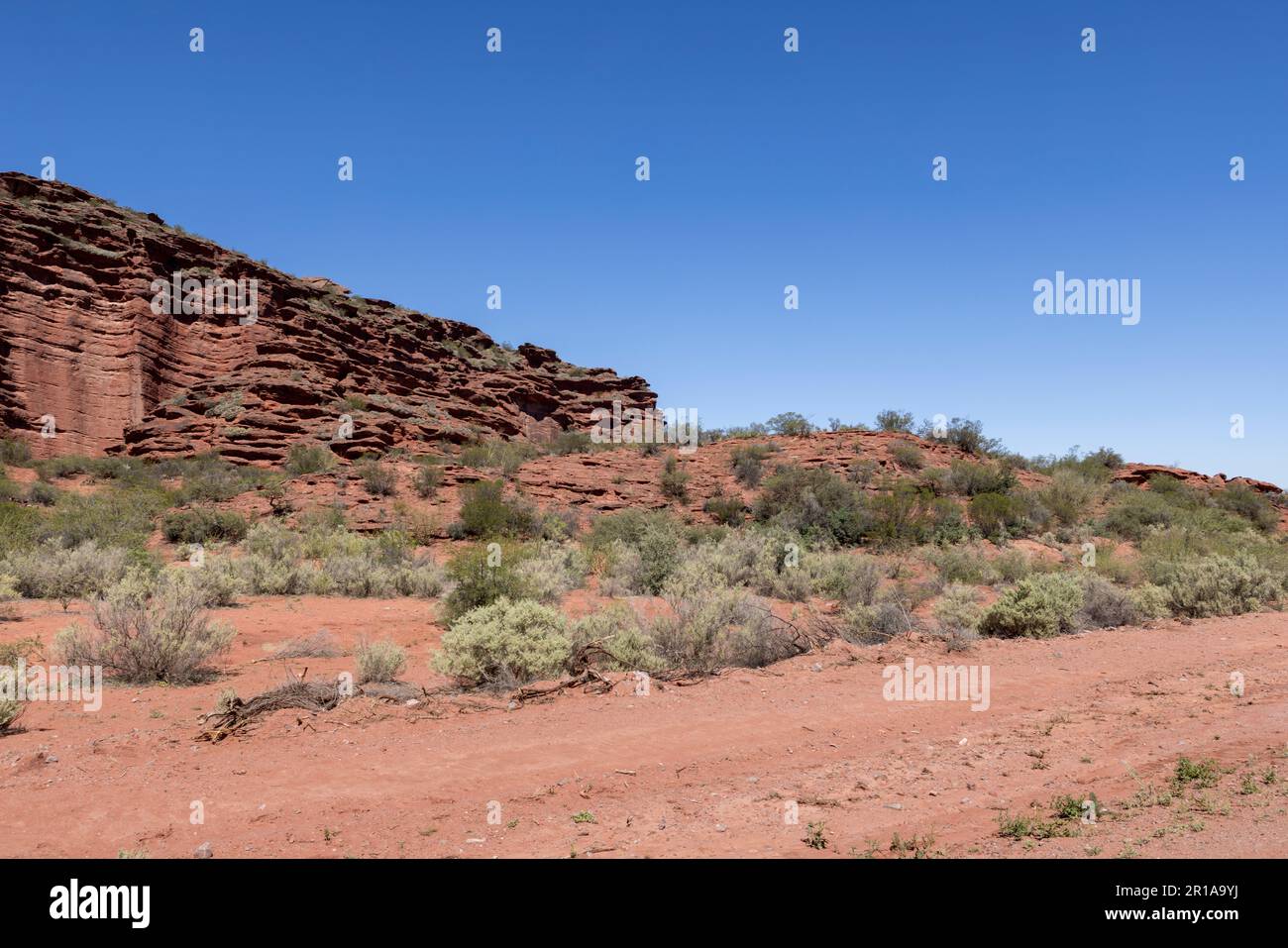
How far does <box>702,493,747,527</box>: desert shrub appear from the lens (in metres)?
19.3

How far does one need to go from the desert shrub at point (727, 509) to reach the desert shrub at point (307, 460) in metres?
14.0

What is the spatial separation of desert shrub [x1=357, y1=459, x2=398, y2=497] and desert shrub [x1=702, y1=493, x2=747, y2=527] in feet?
29.9

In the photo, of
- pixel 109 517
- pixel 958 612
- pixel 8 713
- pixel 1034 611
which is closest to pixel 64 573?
pixel 109 517

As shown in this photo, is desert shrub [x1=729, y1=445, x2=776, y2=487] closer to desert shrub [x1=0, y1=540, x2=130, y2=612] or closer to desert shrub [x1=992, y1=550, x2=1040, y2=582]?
desert shrub [x1=992, y1=550, x2=1040, y2=582]

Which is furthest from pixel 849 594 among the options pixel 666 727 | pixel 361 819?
pixel 361 819

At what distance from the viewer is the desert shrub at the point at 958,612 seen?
9.16 m

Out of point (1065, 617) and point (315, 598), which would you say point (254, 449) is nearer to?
point (315, 598)

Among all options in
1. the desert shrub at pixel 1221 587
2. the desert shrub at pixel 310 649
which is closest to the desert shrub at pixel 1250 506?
the desert shrub at pixel 1221 587

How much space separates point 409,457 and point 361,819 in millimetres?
23740

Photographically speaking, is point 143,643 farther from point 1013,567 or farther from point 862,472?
point 862,472

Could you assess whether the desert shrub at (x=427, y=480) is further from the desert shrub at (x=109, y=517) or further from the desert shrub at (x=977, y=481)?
the desert shrub at (x=977, y=481)

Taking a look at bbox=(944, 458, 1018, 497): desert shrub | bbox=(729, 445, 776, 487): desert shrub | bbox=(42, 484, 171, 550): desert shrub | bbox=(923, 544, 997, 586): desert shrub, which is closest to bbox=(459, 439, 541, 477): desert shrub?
bbox=(729, 445, 776, 487): desert shrub

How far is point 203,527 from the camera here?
16.2 meters

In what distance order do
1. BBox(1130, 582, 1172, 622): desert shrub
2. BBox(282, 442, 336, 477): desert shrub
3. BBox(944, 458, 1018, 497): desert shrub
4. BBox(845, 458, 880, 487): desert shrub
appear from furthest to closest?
BBox(282, 442, 336, 477): desert shrub → BBox(944, 458, 1018, 497): desert shrub → BBox(845, 458, 880, 487): desert shrub → BBox(1130, 582, 1172, 622): desert shrub
